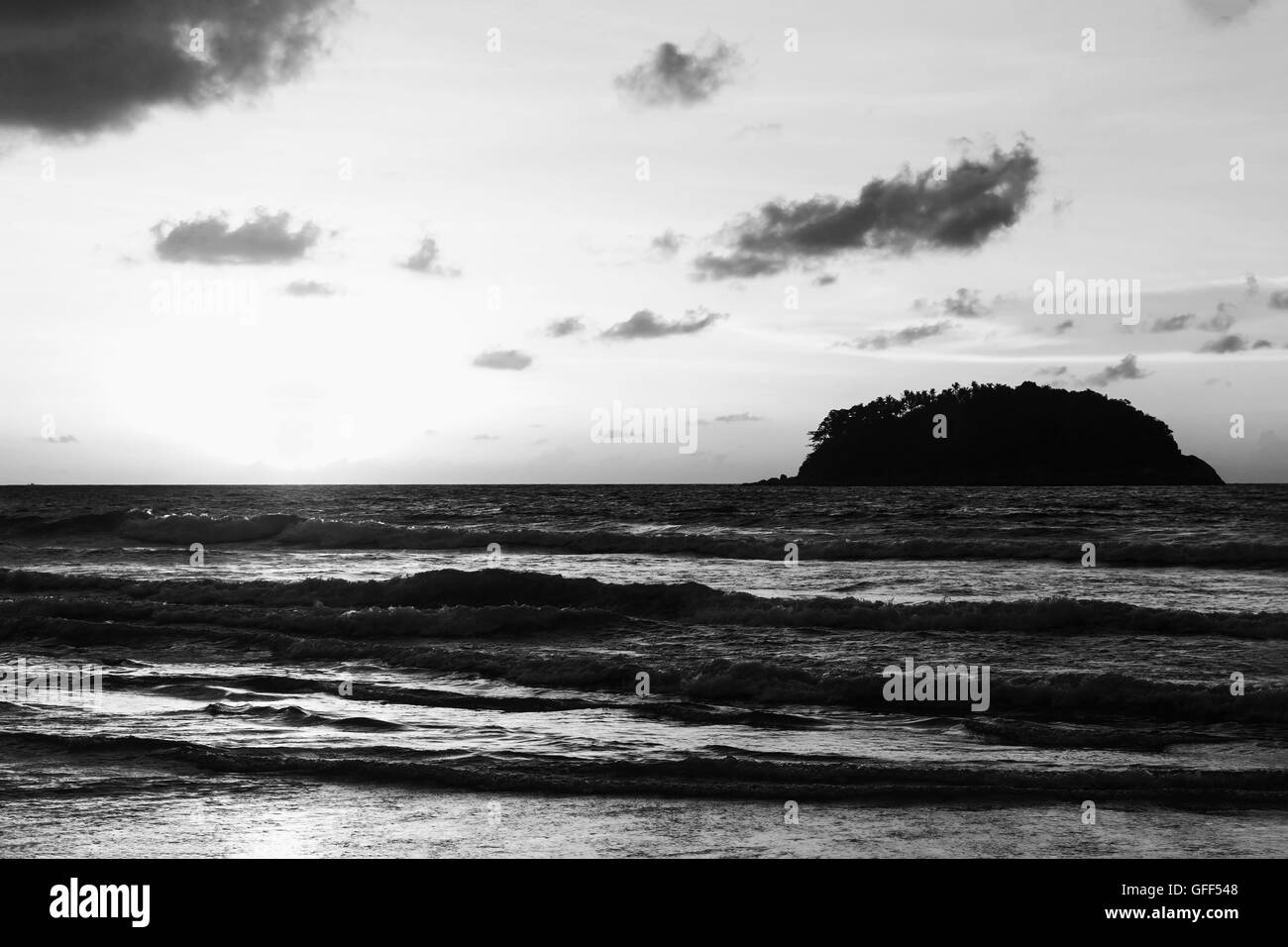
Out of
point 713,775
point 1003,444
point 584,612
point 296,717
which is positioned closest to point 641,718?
point 713,775

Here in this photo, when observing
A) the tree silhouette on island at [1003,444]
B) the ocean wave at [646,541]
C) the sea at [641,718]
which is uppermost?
the tree silhouette on island at [1003,444]

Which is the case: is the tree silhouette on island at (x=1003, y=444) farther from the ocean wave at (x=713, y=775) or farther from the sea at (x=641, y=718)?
the ocean wave at (x=713, y=775)

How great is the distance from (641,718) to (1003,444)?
6021 inches

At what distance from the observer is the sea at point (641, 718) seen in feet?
24.0

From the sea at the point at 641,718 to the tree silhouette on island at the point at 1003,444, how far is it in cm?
12756

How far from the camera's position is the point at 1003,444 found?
507ft

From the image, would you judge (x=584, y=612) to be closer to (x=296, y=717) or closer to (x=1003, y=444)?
(x=296, y=717)

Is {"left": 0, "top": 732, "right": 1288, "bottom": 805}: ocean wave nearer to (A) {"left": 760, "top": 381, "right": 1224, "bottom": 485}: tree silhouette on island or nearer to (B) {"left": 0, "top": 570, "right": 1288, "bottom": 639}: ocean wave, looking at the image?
(B) {"left": 0, "top": 570, "right": 1288, "bottom": 639}: ocean wave

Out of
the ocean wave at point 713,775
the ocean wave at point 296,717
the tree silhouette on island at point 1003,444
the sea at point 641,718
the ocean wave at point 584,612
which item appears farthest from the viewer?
the tree silhouette on island at point 1003,444

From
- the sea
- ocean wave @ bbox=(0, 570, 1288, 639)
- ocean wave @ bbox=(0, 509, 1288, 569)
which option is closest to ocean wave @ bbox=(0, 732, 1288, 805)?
the sea

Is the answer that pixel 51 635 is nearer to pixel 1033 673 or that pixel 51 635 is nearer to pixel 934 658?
pixel 934 658

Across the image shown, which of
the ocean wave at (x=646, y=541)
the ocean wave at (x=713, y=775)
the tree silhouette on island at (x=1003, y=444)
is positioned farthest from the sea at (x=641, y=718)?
the tree silhouette on island at (x=1003, y=444)
